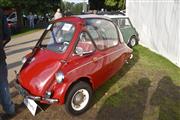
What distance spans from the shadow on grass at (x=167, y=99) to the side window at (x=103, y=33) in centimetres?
158

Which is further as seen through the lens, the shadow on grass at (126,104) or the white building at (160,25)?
the white building at (160,25)

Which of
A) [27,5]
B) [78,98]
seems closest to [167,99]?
[78,98]

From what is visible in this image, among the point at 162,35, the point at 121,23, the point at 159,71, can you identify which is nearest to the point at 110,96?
the point at 159,71

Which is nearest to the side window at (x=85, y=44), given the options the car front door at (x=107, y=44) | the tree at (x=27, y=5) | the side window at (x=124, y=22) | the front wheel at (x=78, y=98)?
the car front door at (x=107, y=44)

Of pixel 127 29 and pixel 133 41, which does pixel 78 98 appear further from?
pixel 133 41

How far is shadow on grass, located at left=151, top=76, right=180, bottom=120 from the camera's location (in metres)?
5.09

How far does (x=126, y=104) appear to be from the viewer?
216 inches

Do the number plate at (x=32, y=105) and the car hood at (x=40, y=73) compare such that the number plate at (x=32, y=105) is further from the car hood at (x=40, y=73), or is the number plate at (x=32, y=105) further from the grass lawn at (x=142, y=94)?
the grass lawn at (x=142, y=94)

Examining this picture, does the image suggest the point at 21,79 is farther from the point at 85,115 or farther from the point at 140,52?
the point at 140,52

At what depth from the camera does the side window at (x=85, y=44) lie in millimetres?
5137

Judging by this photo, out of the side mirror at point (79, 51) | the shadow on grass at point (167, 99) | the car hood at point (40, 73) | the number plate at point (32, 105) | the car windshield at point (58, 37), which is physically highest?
the car windshield at point (58, 37)

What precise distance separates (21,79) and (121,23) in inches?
275

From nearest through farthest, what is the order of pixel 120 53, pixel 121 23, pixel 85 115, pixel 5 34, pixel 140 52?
1. pixel 5 34
2. pixel 85 115
3. pixel 120 53
4. pixel 140 52
5. pixel 121 23

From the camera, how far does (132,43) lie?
12.0 m
